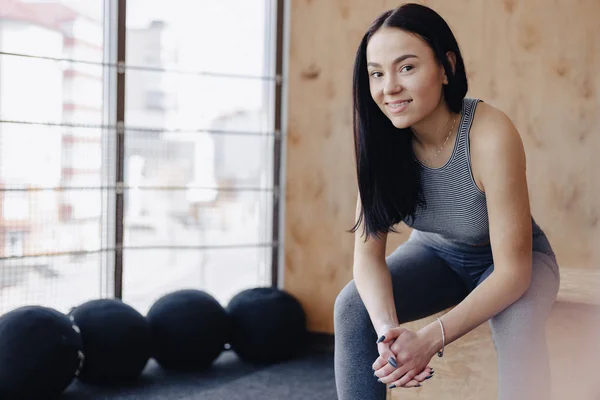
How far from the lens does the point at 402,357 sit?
128 centimetres

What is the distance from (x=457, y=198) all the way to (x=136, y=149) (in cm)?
175

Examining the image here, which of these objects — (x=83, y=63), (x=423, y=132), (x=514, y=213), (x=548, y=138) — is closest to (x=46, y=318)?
(x=83, y=63)

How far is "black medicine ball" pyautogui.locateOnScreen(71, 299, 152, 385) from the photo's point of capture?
7.73ft

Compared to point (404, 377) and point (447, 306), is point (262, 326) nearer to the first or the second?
point (447, 306)

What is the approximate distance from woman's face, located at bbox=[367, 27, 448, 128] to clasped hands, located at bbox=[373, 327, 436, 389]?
1.42 feet

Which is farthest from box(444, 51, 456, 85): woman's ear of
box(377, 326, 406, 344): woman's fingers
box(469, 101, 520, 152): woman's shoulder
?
box(377, 326, 406, 344): woman's fingers

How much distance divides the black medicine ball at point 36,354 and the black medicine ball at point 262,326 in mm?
701

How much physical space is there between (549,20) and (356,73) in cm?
163

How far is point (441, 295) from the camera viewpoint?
1520 millimetres

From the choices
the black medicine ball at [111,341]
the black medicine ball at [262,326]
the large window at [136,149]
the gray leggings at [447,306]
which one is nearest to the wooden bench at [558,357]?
the gray leggings at [447,306]

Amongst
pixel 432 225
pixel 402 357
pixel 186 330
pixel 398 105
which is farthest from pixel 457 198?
pixel 186 330

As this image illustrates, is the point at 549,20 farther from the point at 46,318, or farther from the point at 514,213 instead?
the point at 46,318

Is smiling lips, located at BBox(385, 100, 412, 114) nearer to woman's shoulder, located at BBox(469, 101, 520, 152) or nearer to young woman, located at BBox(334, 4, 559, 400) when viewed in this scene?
young woman, located at BBox(334, 4, 559, 400)

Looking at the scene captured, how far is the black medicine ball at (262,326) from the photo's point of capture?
271 cm
